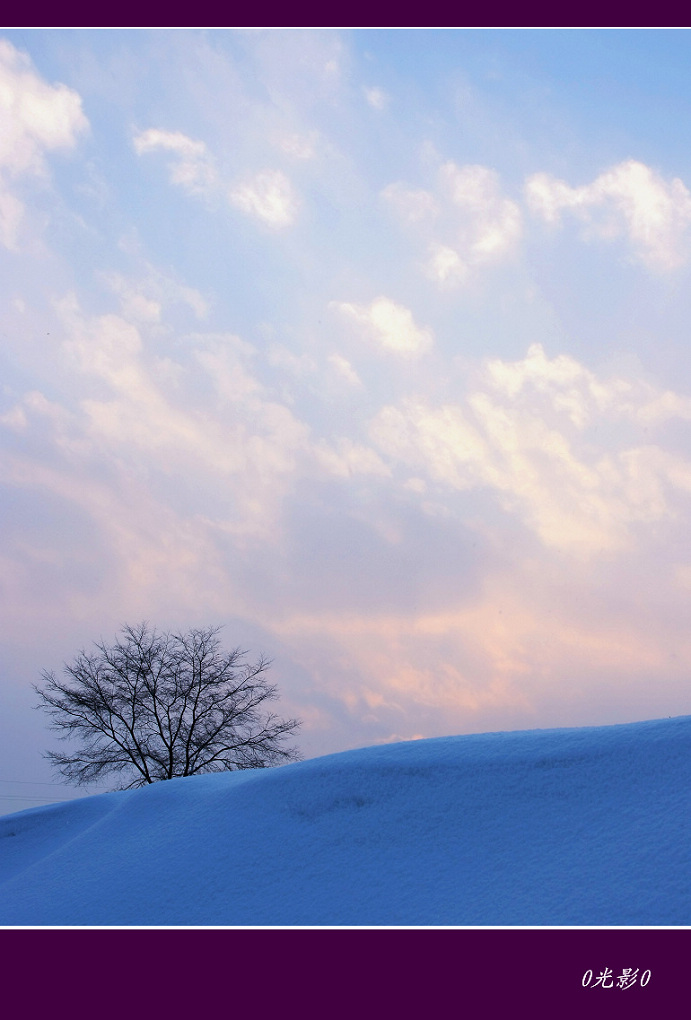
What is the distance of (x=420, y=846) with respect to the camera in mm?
6465

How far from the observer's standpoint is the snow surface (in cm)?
540

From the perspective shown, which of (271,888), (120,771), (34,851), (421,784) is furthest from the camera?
(120,771)

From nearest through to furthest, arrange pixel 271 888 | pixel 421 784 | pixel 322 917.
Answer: pixel 322 917
pixel 271 888
pixel 421 784

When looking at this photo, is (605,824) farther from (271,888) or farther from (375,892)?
(271,888)

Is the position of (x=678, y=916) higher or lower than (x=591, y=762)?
lower

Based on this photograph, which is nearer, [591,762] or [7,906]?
[591,762]

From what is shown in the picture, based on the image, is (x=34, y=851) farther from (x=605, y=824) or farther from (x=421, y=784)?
(x=605, y=824)

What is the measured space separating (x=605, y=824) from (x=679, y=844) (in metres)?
0.66

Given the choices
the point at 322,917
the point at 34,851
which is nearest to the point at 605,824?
the point at 322,917

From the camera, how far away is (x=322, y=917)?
Answer: 570 cm

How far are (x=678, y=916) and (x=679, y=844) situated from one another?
722mm

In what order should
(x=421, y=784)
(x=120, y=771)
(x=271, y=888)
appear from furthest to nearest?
(x=120, y=771) < (x=421, y=784) < (x=271, y=888)

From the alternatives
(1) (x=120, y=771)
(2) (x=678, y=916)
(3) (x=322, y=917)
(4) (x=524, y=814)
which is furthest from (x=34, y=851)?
(1) (x=120, y=771)

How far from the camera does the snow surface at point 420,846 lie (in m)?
5.40
